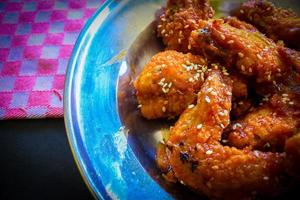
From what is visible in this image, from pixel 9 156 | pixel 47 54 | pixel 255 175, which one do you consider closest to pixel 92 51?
pixel 47 54

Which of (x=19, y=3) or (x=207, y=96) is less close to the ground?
(x=207, y=96)

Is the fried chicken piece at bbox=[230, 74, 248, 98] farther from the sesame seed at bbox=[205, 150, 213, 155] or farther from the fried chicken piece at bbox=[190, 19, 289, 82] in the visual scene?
the sesame seed at bbox=[205, 150, 213, 155]

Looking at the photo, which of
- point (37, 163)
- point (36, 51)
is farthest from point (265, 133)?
point (36, 51)

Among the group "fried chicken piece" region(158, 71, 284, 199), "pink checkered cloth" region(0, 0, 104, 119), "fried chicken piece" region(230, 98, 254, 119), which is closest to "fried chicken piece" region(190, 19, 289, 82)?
"fried chicken piece" region(230, 98, 254, 119)

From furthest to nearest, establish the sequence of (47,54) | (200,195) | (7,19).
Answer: (7,19)
(47,54)
(200,195)

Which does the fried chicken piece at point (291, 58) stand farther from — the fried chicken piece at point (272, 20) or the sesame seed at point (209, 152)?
the sesame seed at point (209, 152)

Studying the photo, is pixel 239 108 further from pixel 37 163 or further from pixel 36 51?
pixel 36 51

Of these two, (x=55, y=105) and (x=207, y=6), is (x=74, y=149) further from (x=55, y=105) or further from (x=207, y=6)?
(x=207, y=6)
